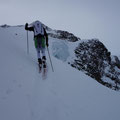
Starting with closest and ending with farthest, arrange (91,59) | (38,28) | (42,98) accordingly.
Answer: (42,98) → (38,28) → (91,59)

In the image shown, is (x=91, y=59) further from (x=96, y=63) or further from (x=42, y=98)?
(x=42, y=98)

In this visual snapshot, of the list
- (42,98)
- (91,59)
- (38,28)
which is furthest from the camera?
(91,59)

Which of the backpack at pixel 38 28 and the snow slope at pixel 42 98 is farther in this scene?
the backpack at pixel 38 28

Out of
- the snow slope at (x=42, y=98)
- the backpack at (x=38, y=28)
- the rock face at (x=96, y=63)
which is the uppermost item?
the backpack at (x=38, y=28)

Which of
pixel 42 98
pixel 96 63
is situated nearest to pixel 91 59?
pixel 96 63

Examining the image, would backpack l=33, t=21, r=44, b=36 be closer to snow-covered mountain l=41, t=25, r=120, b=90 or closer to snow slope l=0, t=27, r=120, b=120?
snow slope l=0, t=27, r=120, b=120

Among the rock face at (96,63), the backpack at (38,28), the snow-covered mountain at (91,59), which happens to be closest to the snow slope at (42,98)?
the backpack at (38,28)

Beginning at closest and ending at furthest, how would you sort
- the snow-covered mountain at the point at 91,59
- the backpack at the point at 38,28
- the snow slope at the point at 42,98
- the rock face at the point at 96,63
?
the snow slope at the point at 42,98, the backpack at the point at 38,28, the snow-covered mountain at the point at 91,59, the rock face at the point at 96,63

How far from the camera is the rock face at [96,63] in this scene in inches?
1630

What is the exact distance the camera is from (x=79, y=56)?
4472 cm

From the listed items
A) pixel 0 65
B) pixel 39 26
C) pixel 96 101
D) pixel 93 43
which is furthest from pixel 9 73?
pixel 93 43

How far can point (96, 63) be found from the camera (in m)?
48.4

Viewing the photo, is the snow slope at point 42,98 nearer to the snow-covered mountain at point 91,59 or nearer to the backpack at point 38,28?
the backpack at point 38,28

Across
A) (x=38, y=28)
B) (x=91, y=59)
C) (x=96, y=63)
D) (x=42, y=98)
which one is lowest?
(x=96, y=63)
